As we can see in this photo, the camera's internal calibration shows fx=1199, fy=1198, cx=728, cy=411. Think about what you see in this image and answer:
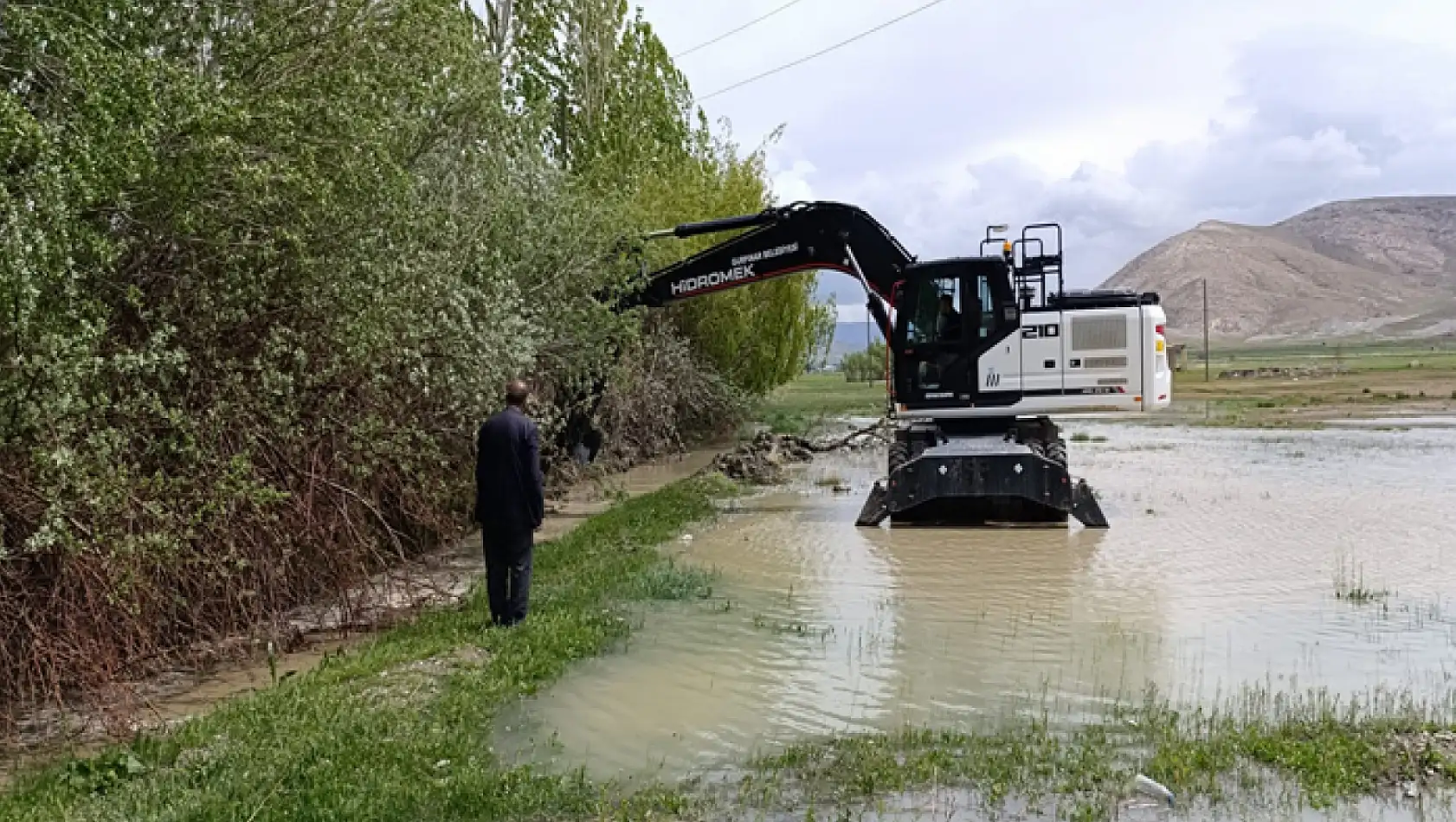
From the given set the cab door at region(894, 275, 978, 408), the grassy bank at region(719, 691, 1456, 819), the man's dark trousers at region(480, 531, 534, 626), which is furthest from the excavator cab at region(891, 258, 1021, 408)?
the grassy bank at region(719, 691, 1456, 819)

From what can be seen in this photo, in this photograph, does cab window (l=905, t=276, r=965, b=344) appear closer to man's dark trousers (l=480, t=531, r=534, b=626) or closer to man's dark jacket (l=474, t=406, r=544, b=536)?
man's dark jacket (l=474, t=406, r=544, b=536)

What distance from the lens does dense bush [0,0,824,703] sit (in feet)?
23.1

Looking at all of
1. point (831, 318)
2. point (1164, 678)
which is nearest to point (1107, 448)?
point (831, 318)

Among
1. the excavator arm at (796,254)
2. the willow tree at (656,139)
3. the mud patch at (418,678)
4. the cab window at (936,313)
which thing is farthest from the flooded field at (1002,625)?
the willow tree at (656,139)

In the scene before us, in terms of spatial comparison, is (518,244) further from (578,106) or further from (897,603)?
(578,106)

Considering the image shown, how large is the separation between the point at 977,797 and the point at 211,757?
162 inches

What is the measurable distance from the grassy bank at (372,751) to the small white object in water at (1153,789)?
7.80 ft

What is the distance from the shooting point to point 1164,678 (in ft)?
27.6

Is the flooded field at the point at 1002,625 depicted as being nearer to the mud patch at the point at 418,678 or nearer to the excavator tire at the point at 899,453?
the mud patch at the point at 418,678

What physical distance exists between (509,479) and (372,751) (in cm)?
338

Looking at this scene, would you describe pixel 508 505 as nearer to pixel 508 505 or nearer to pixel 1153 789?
pixel 508 505

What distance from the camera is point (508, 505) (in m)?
9.66

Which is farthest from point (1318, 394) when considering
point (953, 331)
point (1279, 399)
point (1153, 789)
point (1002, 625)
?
point (1153, 789)

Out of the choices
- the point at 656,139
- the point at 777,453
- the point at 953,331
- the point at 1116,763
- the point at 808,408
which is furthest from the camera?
the point at 808,408
